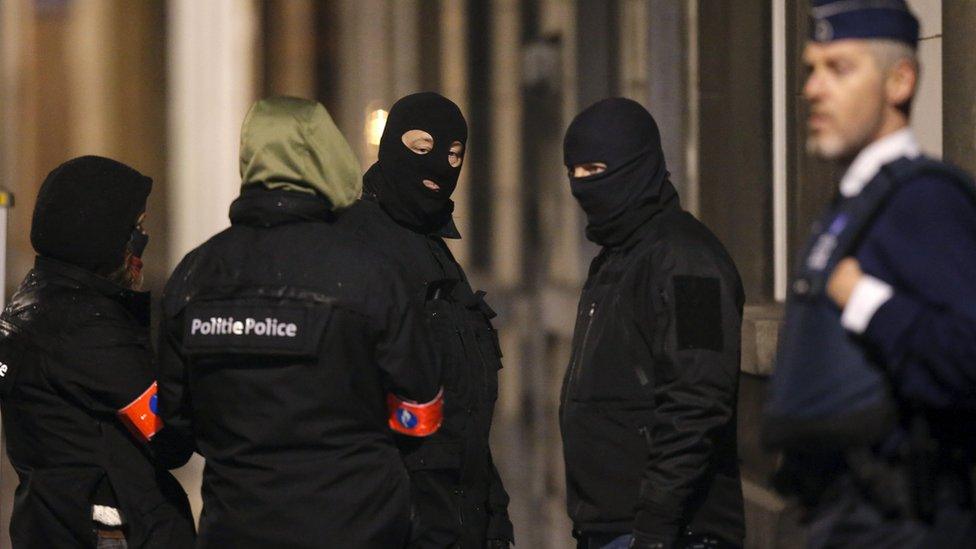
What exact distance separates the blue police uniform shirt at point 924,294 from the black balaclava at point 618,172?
1509 mm

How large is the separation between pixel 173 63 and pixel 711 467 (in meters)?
4.93

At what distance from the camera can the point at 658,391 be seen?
13.2 feet

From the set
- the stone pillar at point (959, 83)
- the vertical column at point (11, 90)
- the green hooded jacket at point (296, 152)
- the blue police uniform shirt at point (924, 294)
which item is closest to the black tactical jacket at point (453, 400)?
Answer: the green hooded jacket at point (296, 152)

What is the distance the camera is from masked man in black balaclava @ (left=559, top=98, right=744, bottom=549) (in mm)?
3957

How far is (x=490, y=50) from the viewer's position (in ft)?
31.1

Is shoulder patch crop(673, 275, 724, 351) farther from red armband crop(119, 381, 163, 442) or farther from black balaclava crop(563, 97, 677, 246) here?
red armband crop(119, 381, 163, 442)

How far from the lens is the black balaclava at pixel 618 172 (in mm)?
4348

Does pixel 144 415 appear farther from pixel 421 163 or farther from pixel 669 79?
pixel 669 79

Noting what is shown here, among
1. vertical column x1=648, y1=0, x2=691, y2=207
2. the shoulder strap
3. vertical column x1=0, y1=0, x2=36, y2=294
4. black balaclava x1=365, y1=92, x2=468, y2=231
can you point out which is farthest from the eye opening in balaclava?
vertical column x1=0, y1=0, x2=36, y2=294

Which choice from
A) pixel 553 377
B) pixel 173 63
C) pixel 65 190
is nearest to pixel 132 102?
pixel 173 63

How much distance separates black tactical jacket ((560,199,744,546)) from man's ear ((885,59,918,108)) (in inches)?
45.3

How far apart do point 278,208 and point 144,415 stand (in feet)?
2.44

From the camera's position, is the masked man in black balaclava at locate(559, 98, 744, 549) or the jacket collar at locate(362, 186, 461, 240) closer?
the masked man in black balaclava at locate(559, 98, 744, 549)

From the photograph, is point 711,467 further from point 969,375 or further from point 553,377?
point 553,377
